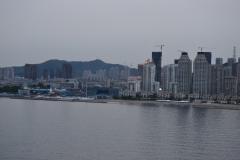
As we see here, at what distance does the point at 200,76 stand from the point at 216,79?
31.1 feet

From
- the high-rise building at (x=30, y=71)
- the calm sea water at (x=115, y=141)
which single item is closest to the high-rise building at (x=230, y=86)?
the calm sea water at (x=115, y=141)

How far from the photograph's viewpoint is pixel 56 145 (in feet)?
59.3

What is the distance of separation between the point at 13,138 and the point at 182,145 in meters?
11.0

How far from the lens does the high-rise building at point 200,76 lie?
76.1m

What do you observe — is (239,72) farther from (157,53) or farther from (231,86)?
(157,53)

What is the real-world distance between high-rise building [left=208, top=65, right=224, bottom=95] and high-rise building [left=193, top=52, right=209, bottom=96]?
4.08 m

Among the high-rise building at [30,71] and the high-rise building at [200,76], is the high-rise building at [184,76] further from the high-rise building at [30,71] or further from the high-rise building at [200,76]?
the high-rise building at [30,71]

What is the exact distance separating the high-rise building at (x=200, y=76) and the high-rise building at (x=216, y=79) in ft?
13.4

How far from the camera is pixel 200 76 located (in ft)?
253

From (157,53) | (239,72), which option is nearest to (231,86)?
(239,72)

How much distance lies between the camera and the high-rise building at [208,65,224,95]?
82431 millimetres

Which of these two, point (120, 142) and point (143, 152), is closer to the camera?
point (143, 152)

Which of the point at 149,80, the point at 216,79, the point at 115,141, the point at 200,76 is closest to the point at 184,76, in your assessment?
the point at 200,76

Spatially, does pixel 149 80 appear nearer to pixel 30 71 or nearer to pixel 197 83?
pixel 197 83
